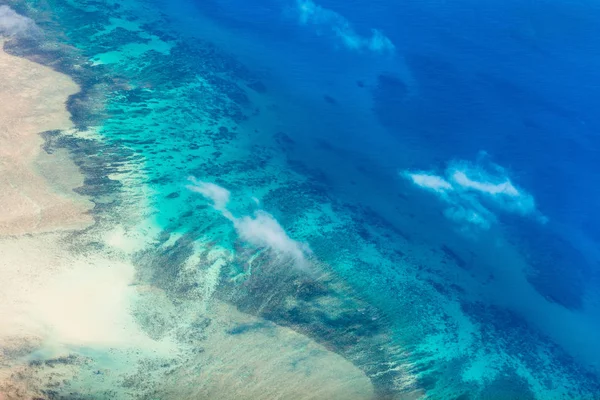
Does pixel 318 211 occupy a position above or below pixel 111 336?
above

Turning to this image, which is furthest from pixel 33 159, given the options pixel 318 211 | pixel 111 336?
pixel 318 211

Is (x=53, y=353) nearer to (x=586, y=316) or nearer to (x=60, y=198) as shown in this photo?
(x=60, y=198)

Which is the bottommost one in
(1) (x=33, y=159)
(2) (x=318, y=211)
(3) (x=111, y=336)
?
(3) (x=111, y=336)

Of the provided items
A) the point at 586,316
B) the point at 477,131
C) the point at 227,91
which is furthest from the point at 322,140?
the point at 586,316

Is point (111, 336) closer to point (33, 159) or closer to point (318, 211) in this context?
point (33, 159)

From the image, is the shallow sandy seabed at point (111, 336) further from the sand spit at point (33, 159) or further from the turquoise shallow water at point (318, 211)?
the turquoise shallow water at point (318, 211)

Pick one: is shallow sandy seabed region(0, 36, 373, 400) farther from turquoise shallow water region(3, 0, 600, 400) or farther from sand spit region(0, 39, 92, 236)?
turquoise shallow water region(3, 0, 600, 400)

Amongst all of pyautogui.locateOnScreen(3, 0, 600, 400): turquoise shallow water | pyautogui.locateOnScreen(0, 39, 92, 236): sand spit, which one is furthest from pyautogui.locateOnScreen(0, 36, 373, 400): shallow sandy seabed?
pyautogui.locateOnScreen(3, 0, 600, 400): turquoise shallow water
